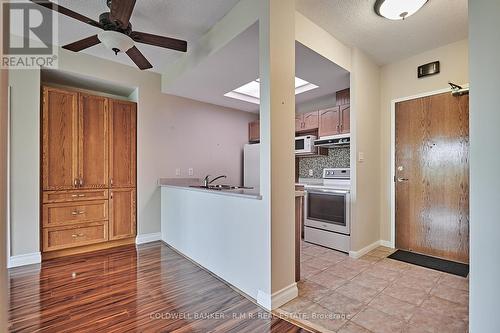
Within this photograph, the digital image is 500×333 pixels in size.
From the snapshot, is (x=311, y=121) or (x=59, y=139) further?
(x=311, y=121)

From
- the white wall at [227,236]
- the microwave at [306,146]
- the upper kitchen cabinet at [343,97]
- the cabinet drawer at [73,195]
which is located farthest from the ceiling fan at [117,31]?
the upper kitchen cabinet at [343,97]

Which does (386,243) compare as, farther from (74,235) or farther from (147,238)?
(74,235)

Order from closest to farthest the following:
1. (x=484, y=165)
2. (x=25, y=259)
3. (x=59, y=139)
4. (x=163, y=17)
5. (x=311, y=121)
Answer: (x=484, y=165) < (x=163, y=17) < (x=25, y=259) < (x=59, y=139) < (x=311, y=121)

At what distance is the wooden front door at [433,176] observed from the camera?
9.25ft

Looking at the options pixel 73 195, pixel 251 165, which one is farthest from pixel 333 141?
pixel 73 195

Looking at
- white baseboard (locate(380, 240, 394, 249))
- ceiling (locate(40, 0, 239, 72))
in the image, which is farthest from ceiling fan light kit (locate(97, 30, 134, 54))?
white baseboard (locate(380, 240, 394, 249))

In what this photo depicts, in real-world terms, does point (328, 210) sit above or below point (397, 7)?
below

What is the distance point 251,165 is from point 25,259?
3433mm

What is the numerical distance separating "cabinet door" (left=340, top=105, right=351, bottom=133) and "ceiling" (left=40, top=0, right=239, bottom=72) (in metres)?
2.08

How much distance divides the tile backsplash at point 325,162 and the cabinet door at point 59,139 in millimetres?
3557

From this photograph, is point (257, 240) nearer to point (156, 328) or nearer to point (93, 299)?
point (156, 328)

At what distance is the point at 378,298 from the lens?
6.63 feet

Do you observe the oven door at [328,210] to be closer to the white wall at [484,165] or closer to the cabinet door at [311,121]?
the cabinet door at [311,121]

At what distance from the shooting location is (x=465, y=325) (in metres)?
1.66
